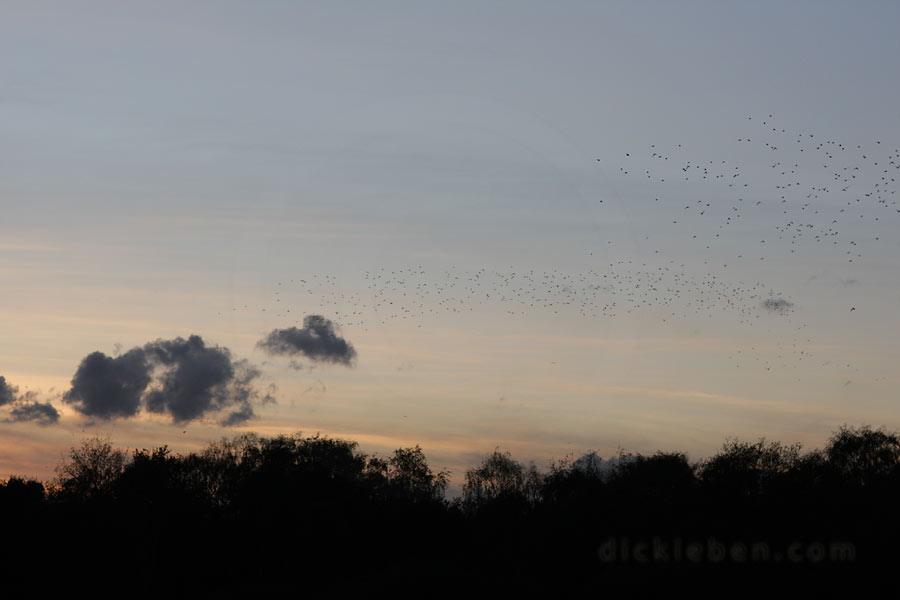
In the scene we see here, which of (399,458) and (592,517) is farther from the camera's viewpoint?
(399,458)

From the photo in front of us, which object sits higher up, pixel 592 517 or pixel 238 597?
pixel 592 517

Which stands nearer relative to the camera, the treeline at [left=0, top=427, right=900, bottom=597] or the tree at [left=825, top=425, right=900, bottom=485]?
the treeline at [left=0, top=427, right=900, bottom=597]

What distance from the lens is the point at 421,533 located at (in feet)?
342

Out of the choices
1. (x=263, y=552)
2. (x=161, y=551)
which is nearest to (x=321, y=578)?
(x=263, y=552)

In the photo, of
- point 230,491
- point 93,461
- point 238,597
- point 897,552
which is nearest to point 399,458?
point 230,491

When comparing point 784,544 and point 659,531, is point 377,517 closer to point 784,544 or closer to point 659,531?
point 659,531

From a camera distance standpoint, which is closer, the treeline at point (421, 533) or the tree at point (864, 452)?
the treeline at point (421, 533)

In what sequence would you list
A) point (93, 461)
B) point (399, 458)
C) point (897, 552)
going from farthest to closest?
point (399, 458)
point (93, 461)
point (897, 552)

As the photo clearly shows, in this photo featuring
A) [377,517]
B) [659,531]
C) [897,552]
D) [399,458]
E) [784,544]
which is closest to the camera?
[897,552]

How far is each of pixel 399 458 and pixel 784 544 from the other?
10887 cm

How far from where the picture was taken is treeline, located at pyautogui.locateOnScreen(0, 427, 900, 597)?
260ft

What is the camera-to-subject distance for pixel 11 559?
9781 centimetres

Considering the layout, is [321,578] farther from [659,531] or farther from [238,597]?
[659,531]

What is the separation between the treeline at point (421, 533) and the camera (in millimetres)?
79125
